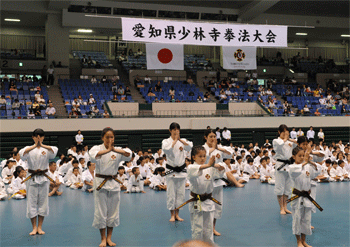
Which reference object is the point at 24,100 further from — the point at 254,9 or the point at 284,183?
the point at 284,183

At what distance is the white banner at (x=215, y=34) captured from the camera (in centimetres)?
1634

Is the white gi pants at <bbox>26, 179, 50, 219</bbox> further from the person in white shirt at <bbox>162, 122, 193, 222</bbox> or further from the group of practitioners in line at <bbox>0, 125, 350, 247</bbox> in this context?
the person in white shirt at <bbox>162, 122, 193, 222</bbox>

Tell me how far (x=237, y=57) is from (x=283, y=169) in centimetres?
1111

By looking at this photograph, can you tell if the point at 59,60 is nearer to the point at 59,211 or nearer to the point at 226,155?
the point at 59,211

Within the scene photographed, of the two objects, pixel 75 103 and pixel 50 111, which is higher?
pixel 75 103

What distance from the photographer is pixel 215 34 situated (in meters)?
17.1

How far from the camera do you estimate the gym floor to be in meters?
6.14

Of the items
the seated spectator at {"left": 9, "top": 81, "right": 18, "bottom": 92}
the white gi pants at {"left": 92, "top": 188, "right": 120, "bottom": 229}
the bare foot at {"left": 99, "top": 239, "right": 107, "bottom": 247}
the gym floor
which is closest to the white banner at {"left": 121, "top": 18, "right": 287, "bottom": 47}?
the gym floor

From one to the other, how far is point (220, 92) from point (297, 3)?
8.10m

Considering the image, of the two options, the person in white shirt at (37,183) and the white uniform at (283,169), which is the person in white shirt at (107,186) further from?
the white uniform at (283,169)

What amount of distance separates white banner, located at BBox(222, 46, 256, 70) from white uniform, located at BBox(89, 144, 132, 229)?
42.4 ft

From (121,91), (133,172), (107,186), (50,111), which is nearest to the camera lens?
(107,186)

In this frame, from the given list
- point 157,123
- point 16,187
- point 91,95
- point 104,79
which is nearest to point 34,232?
point 16,187

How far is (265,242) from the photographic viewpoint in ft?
19.9
